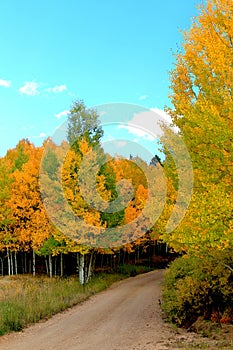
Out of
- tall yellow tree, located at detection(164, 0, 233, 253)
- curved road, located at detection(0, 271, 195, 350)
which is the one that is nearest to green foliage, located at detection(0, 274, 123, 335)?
curved road, located at detection(0, 271, 195, 350)

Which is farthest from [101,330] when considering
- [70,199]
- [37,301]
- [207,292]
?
[70,199]

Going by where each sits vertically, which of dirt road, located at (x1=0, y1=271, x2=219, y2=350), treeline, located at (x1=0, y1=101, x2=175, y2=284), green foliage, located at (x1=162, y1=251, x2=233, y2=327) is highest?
treeline, located at (x1=0, y1=101, x2=175, y2=284)

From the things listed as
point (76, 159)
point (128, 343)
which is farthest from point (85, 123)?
point (128, 343)

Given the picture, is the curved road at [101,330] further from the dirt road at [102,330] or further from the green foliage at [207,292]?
the green foliage at [207,292]

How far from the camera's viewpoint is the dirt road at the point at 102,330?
11.4 m

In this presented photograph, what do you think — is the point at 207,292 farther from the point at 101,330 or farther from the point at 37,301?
the point at 37,301

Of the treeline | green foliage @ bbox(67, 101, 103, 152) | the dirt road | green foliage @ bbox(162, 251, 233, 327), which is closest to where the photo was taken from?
the dirt road

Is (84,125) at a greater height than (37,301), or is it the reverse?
(84,125)

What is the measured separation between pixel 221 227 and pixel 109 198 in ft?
51.3

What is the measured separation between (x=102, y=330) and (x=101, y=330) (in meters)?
0.04

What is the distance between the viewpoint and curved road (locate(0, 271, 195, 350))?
11.4 metres

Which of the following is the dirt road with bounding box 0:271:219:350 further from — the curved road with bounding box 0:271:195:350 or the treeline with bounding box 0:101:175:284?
the treeline with bounding box 0:101:175:284

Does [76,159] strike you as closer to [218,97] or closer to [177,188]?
[177,188]

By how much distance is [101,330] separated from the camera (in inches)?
522
